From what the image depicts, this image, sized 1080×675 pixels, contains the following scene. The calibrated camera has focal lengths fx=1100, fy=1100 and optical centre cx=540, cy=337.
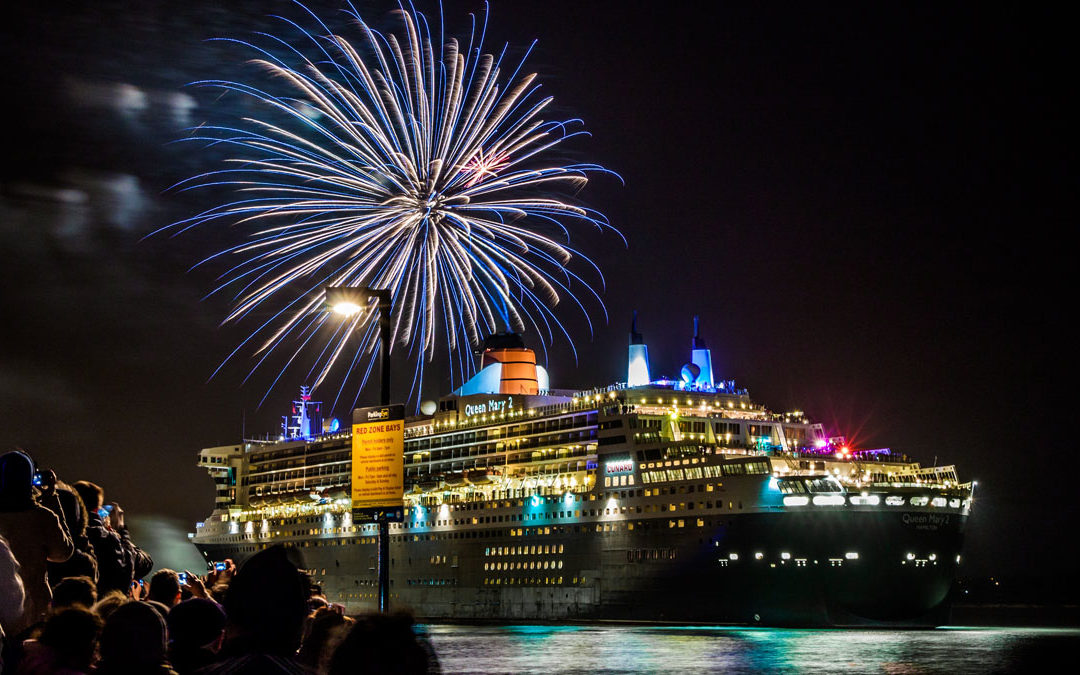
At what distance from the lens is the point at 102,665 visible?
546 cm

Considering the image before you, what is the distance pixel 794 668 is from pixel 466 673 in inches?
417

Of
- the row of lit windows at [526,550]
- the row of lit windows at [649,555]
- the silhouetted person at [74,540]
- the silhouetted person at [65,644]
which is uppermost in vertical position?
the silhouetted person at [74,540]

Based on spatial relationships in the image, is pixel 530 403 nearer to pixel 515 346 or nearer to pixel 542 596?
pixel 515 346

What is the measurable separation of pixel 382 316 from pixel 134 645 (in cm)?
1468

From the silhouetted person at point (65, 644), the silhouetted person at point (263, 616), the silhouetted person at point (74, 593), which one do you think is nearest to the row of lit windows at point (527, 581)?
the silhouetted person at point (74, 593)

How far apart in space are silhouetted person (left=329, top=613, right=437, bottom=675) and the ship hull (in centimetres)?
5174

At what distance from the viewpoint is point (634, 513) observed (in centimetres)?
5981

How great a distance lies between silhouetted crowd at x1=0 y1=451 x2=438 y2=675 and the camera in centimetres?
443

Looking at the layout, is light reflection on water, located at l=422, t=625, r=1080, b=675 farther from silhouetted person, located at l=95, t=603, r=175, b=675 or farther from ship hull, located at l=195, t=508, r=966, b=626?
silhouetted person, located at l=95, t=603, r=175, b=675

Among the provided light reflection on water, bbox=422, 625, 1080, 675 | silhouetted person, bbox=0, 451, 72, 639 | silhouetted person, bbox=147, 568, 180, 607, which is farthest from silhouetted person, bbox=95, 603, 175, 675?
light reflection on water, bbox=422, 625, 1080, 675

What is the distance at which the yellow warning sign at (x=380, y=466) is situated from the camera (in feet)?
62.0

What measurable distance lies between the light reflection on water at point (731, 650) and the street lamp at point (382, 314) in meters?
14.4

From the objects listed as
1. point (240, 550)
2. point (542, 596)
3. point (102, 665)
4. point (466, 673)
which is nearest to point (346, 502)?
point (240, 550)

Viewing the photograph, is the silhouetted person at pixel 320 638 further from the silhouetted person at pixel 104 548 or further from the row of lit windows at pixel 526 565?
the row of lit windows at pixel 526 565
